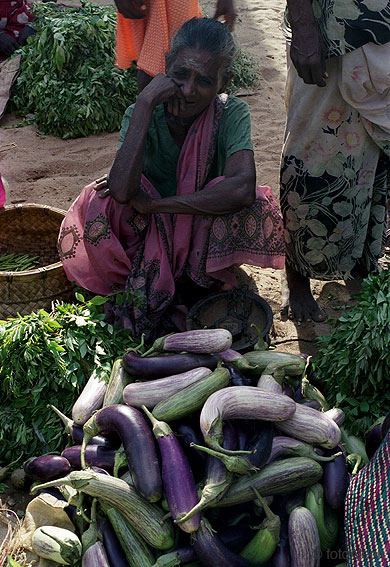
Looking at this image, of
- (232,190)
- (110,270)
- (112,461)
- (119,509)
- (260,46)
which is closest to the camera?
(119,509)

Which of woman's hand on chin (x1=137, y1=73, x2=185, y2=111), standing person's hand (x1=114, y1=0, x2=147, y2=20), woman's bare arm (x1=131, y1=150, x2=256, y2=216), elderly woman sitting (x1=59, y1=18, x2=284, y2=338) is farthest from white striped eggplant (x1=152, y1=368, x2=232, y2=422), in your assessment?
standing person's hand (x1=114, y1=0, x2=147, y2=20)

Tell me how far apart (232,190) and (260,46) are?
480 centimetres

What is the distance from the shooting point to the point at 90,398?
287cm

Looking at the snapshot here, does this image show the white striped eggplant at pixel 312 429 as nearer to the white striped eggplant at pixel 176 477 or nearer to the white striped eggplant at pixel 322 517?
the white striped eggplant at pixel 322 517

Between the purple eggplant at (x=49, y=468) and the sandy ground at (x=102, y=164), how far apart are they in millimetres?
1447

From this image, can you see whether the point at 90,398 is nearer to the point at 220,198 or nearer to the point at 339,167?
the point at 220,198

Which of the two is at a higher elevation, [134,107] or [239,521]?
[134,107]

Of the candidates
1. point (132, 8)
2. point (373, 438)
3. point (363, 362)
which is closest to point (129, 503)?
point (373, 438)

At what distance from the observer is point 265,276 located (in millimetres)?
4242

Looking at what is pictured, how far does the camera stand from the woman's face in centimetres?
322

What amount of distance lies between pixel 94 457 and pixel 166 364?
1.59ft

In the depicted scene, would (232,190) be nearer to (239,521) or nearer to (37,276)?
(37,276)

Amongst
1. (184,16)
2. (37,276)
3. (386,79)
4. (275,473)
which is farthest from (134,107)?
(275,473)

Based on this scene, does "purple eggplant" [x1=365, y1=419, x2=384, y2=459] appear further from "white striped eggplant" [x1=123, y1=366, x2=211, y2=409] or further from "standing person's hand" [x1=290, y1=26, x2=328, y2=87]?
"standing person's hand" [x1=290, y1=26, x2=328, y2=87]
